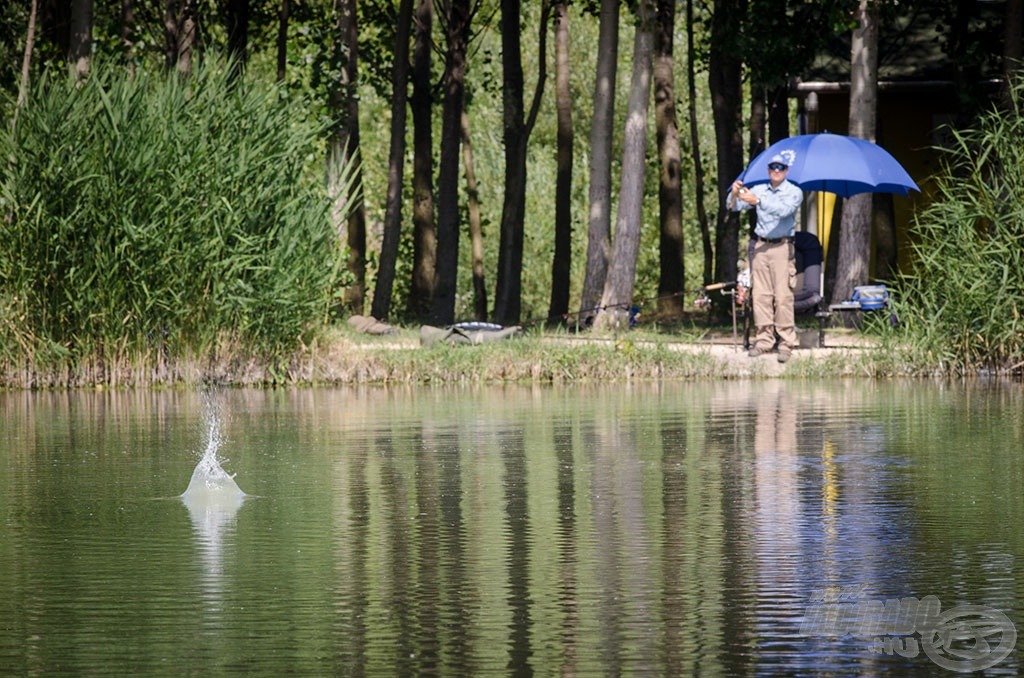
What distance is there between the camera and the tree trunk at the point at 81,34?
26.4m

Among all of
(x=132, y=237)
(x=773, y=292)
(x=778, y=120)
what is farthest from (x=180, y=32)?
(x=773, y=292)

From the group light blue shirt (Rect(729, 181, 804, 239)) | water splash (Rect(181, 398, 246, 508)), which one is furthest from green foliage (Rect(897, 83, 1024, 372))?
water splash (Rect(181, 398, 246, 508))

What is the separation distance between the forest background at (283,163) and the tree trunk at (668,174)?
0.04 metres

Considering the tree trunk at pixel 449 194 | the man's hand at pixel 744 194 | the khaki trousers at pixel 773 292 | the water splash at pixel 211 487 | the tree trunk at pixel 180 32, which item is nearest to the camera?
the water splash at pixel 211 487

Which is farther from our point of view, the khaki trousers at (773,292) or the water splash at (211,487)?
the khaki trousers at (773,292)

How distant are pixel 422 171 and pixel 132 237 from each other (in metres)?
14.4

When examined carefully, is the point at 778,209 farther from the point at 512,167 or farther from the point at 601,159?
the point at 512,167

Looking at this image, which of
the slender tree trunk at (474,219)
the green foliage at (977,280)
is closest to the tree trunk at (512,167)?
the slender tree trunk at (474,219)

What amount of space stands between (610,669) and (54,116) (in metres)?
15.2

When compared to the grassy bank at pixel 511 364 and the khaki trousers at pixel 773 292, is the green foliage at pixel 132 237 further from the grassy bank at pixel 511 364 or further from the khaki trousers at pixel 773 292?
the khaki trousers at pixel 773 292

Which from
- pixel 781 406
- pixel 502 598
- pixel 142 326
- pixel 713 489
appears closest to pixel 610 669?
pixel 502 598

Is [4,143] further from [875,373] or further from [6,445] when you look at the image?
[875,373]

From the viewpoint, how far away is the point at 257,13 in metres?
40.7

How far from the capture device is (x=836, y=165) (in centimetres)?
2434
